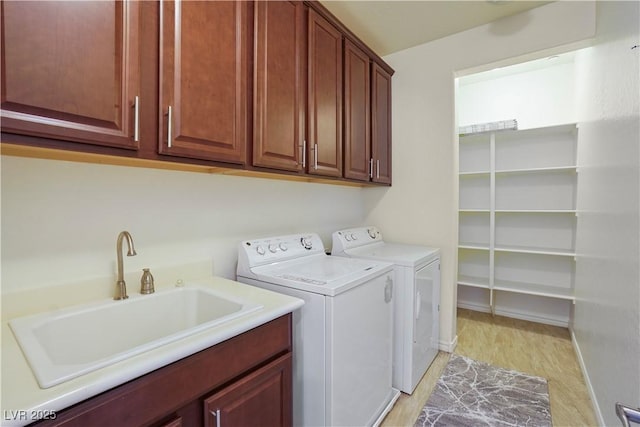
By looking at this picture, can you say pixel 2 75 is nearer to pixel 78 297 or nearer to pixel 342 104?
pixel 78 297

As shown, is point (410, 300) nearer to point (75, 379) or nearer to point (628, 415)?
point (628, 415)

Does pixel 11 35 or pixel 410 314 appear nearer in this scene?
pixel 11 35

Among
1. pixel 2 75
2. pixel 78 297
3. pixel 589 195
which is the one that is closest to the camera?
pixel 2 75

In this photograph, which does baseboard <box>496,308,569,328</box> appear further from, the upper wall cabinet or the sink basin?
the sink basin

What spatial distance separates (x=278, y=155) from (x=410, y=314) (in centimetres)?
130

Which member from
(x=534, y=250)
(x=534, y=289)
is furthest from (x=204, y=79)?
(x=534, y=289)

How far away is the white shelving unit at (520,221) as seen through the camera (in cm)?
287

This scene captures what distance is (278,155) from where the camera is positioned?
4.82 ft

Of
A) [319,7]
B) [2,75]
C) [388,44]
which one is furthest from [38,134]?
[388,44]

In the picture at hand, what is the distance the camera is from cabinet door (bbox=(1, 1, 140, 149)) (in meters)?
0.74

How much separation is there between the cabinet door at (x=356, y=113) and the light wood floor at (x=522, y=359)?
5.01ft

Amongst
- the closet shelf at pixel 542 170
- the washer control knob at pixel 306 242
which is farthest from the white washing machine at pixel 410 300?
the closet shelf at pixel 542 170

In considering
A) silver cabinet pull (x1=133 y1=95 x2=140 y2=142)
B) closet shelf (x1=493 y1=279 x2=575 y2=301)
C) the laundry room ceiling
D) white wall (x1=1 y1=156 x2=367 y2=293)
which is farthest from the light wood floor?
the laundry room ceiling

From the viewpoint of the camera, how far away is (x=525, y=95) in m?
3.08
